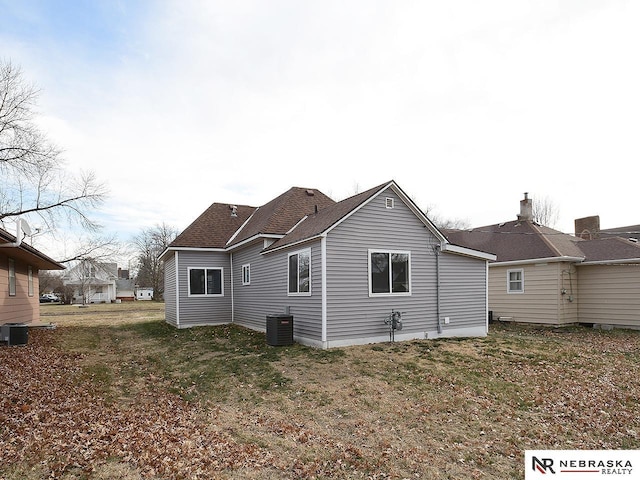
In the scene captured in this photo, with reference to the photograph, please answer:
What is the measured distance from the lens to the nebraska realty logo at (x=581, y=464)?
4.63 metres

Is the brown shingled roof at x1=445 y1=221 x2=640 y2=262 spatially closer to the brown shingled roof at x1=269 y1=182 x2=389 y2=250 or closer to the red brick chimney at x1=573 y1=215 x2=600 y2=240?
the red brick chimney at x1=573 y1=215 x2=600 y2=240

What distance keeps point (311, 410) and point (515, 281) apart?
1538 cm

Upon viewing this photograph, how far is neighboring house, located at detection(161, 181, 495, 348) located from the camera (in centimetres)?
1116

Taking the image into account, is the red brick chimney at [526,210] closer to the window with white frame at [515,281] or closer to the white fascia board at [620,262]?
the window with white frame at [515,281]

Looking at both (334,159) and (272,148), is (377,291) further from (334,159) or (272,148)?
(334,159)

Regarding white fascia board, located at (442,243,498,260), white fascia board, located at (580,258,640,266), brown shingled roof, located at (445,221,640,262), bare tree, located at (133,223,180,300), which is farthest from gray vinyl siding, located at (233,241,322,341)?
bare tree, located at (133,223,180,300)

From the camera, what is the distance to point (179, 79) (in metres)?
12.4

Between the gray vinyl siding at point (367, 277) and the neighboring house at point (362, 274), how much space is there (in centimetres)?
3

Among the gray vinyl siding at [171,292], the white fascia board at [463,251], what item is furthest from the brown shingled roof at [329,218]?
the gray vinyl siding at [171,292]

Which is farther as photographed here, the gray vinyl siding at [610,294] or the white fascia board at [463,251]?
the gray vinyl siding at [610,294]

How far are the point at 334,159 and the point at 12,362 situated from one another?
17.3 m

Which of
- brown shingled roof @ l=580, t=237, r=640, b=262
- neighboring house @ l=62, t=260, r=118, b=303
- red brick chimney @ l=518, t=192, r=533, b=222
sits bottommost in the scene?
neighboring house @ l=62, t=260, r=118, b=303

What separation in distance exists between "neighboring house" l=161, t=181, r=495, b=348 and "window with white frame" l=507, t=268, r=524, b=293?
5.42 m

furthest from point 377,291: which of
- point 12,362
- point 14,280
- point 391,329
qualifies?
point 14,280
